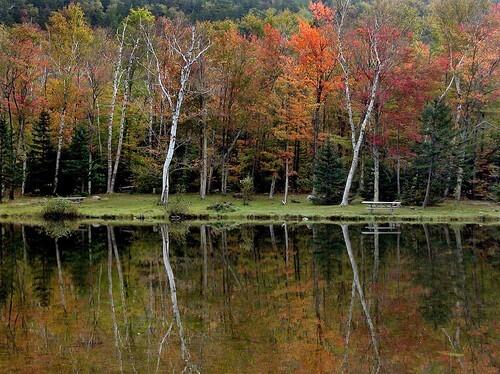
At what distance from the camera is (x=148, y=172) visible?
4756cm

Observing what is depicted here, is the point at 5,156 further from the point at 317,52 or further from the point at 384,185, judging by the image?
the point at 384,185

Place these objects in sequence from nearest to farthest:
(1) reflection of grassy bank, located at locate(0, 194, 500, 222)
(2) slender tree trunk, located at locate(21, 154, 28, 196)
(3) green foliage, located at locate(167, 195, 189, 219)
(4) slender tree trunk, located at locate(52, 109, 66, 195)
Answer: (1) reflection of grassy bank, located at locate(0, 194, 500, 222)
(3) green foliage, located at locate(167, 195, 189, 219)
(4) slender tree trunk, located at locate(52, 109, 66, 195)
(2) slender tree trunk, located at locate(21, 154, 28, 196)

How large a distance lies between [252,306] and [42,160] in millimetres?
37895

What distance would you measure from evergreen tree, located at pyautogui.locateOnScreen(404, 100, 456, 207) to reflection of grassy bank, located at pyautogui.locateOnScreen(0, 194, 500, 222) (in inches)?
55.5

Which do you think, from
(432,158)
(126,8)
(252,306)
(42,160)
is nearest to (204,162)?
(42,160)

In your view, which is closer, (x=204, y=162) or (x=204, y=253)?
(x=204, y=253)

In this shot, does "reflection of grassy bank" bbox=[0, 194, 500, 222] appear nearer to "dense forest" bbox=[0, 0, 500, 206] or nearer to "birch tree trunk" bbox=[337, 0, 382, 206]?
"birch tree trunk" bbox=[337, 0, 382, 206]

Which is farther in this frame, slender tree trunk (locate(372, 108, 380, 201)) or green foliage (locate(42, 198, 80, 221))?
slender tree trunk (locate(372, 108, 380, 201))

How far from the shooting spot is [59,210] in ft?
117

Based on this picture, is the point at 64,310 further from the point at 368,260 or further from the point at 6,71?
the point at 6,71

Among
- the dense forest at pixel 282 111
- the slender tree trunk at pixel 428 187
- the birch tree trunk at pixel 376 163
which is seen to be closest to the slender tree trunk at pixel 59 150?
the dense forest at pixel 282 111

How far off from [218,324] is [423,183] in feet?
99.0

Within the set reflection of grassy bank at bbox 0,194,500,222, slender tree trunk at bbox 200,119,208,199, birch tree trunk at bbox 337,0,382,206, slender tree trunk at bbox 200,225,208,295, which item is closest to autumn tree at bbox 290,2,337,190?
birch tree trunk at bbox 337,0,382,206

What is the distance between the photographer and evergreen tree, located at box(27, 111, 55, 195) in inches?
1885
